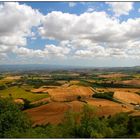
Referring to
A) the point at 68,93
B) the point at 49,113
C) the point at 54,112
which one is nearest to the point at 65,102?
the point at 54,112

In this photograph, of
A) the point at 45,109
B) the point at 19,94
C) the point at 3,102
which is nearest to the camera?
the point at 3,102

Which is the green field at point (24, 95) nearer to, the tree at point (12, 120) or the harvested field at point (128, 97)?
the harvested field at point (128, 97)

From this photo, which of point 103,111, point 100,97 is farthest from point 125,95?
point 103,111

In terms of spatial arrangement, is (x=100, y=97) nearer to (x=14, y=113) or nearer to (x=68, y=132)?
(x=14, y=113)

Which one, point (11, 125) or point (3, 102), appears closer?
point (11, 125)

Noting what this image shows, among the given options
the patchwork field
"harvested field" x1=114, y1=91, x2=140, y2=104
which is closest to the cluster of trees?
the patchwork field

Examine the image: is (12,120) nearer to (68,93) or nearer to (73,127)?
(73,127)

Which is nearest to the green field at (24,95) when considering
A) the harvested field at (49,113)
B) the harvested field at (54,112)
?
the harvested field at (49,113)
